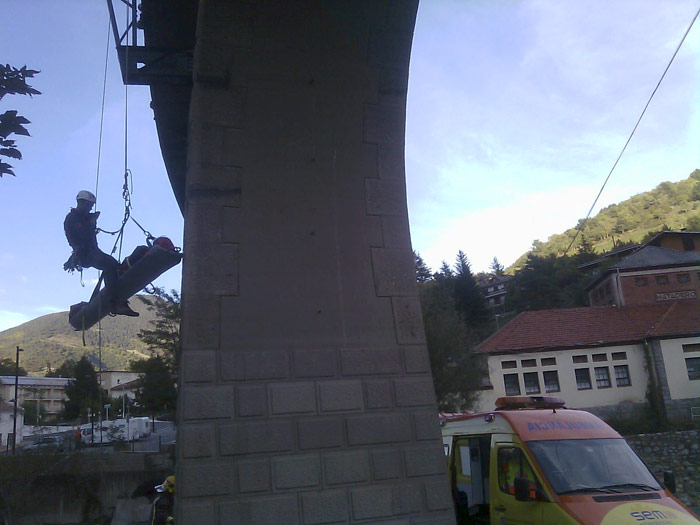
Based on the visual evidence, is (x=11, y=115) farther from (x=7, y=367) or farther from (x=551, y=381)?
(x=7, y=367)

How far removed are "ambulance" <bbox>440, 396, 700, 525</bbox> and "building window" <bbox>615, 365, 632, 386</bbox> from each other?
3046 cm

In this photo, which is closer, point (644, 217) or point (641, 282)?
point (641, 282)

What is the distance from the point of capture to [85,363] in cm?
4159

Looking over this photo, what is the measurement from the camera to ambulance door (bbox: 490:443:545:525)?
657 centimetres

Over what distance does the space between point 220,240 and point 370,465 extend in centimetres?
218

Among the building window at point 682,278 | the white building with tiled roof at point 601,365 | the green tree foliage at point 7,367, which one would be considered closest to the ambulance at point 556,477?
the white building with tiled roof at point 601,365

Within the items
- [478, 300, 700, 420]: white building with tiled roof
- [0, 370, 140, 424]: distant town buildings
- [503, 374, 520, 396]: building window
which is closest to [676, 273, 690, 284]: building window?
[478, 300, 700, 420]: white building with tiled roof

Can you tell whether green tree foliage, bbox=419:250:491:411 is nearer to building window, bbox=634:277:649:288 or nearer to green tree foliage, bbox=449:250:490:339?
building window, bbox=634:277:649:288

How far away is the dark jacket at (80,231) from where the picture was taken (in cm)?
643

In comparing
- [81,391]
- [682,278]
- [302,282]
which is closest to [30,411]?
[81,391]

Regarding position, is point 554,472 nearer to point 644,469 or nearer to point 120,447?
point 644,469

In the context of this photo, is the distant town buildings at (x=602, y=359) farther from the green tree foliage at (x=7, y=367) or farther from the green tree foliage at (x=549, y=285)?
the green tree foliage at (x=7, y=367)

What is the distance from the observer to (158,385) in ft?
79.2

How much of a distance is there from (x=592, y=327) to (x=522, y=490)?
3444 cm
